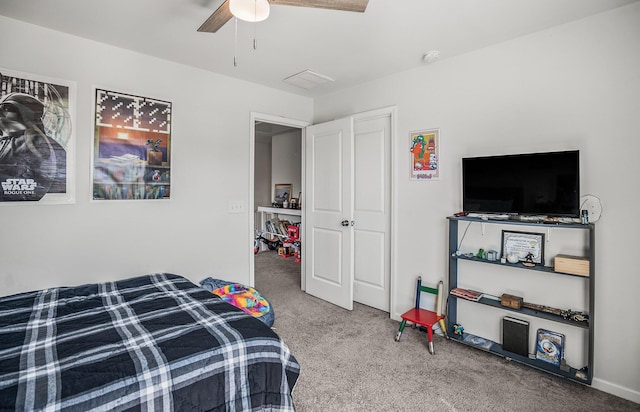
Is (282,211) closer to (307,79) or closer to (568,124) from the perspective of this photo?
(307,79)

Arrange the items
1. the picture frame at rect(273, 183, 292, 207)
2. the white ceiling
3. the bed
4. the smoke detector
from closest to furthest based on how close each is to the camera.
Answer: the bed
the white ceiling
the smoke detector
the picture frame at rect(273, 183, 292, 207)

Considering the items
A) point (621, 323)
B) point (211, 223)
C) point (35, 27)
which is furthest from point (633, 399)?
point (35, 27)

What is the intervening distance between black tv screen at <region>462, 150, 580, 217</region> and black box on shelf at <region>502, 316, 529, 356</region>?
2.80 feet

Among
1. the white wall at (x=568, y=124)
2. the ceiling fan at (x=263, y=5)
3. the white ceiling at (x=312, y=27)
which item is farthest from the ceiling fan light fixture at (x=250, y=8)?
the white wall at (x=568, y=124)

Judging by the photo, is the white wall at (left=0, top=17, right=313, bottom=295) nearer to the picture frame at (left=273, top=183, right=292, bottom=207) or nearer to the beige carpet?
the beige carpet

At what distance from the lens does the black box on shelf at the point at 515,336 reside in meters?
2.40

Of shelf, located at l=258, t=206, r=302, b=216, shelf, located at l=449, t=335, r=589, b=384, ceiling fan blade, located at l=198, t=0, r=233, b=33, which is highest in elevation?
ceiling fan blade, located at l=198, t=0, r=233, b=33

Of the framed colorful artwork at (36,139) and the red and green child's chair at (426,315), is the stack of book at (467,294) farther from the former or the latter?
the framed colorful artwork at (36,139)

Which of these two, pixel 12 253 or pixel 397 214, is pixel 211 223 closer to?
pixel 12 253

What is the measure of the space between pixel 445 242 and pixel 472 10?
1853 millimetres

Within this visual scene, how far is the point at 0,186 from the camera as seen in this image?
7.27 feet

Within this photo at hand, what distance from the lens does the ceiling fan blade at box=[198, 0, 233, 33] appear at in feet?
5.23

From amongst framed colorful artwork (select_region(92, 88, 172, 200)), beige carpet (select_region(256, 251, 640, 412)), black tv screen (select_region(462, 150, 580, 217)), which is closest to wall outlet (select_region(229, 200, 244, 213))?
framed colorful artwork (select_region(92, 88, 172, 200))

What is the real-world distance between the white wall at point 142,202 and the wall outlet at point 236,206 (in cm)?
5
